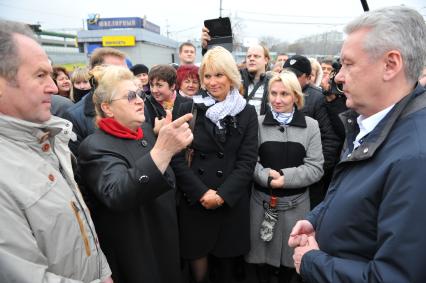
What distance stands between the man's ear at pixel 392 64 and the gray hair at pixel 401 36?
17 mm

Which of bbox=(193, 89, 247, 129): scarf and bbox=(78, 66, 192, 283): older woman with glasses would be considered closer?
bbox=(78, 66, 192, 283): older woman with glasses

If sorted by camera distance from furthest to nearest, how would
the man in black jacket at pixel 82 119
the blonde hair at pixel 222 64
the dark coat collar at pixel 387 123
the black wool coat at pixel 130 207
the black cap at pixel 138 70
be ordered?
the black cap at pixel 138 70 < the blonde hair at pixel 222 64 < the man in black jacket at pixel 82 119 < the black wool coat at pixel 130 207 < the dark coat collar at pixel 387 123

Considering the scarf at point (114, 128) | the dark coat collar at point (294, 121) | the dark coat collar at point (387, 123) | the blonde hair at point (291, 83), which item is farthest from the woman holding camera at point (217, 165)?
the dark coat collar at point (387, 123)

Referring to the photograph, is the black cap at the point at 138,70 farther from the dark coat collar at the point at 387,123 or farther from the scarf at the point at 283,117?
the dark coat collar at the point at 387,123

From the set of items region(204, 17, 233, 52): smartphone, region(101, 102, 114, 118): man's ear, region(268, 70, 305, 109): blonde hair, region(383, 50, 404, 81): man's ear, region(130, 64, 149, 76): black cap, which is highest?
region(204, 17, 233, 52): smartphone

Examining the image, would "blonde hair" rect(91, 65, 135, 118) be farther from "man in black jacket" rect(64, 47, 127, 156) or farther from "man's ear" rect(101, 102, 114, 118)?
"man in black jacket" rect(64, 47, 127, 156)

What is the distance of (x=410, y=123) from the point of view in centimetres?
129

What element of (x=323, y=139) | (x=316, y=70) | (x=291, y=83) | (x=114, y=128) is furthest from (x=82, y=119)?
(x=316, y=70)

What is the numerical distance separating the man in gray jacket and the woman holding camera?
1.25m

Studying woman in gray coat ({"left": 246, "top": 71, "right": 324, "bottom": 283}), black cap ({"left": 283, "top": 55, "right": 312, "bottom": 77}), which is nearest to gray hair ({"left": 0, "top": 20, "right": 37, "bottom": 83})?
woman in gray coat ({"left": 246, "top": 71, "right": 324, "bottom": 283})

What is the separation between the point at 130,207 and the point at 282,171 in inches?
63.9

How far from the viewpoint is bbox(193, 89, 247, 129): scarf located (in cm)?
276

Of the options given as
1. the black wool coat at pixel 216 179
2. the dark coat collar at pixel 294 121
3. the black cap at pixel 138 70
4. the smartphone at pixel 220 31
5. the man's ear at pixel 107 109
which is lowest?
the black wool coat at pixel 216 179

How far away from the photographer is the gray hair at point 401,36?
1354 mm
